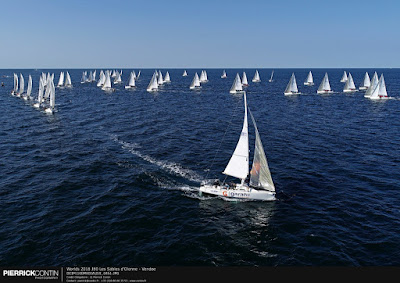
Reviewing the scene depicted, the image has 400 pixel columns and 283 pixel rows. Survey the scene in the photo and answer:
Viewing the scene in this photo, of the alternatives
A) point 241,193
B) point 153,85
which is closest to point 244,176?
point 241,193

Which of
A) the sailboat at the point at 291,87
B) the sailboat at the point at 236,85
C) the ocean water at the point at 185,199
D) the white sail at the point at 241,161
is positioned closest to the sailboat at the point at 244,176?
the white sail at the point at 241,161

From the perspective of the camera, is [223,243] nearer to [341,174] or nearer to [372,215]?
[372,215]

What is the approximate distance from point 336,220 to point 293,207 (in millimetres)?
5117

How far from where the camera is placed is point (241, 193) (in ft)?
122

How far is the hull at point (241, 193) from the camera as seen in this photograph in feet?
122

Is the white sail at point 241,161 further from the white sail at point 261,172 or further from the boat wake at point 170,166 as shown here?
the boat wake at point 170,166

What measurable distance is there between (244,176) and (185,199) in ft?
29.0

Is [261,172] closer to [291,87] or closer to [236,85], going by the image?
[291,87]

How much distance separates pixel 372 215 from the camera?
111 feet

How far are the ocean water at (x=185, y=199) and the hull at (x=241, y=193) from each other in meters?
0.92

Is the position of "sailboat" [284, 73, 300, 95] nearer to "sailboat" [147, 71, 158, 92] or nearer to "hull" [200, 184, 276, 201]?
"sailboat" [147, 71, 158, 92]

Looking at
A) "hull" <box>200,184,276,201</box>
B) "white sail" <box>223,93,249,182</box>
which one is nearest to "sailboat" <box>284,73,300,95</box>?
"white sail" <box>223,93,249,182</box>

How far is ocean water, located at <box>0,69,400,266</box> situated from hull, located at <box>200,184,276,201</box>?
0.92m

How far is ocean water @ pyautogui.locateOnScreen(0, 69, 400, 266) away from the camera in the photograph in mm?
27234
